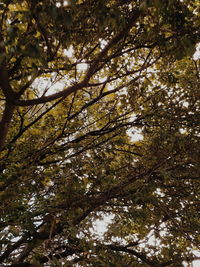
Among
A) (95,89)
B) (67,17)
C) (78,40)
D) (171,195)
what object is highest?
(95,89)

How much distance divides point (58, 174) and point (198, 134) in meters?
3.25

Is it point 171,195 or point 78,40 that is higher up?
point 78,40

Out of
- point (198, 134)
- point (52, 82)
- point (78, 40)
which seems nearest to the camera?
point (78, 40)

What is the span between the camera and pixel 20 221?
489 centimetres

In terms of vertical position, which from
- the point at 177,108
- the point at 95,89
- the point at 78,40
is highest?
the point at 95,89

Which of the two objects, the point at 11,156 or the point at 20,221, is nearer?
the point at 20,221

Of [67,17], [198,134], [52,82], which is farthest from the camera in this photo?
[198,134]

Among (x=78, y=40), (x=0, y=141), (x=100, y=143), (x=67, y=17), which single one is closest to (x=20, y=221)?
(x=0, y=141)

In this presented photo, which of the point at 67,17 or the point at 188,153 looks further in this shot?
the point at 188,153

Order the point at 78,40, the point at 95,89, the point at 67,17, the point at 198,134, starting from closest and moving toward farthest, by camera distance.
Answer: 1. the point at 67,17
2. the point at 78,40
3. the point at 198,134
4. the point at 95,89

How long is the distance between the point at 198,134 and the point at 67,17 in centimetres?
414

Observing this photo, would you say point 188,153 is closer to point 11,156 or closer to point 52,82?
point 52,82

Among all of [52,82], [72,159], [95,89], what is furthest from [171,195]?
[52,82]

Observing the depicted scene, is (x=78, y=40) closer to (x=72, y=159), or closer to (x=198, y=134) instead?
(x=72, y=159)
